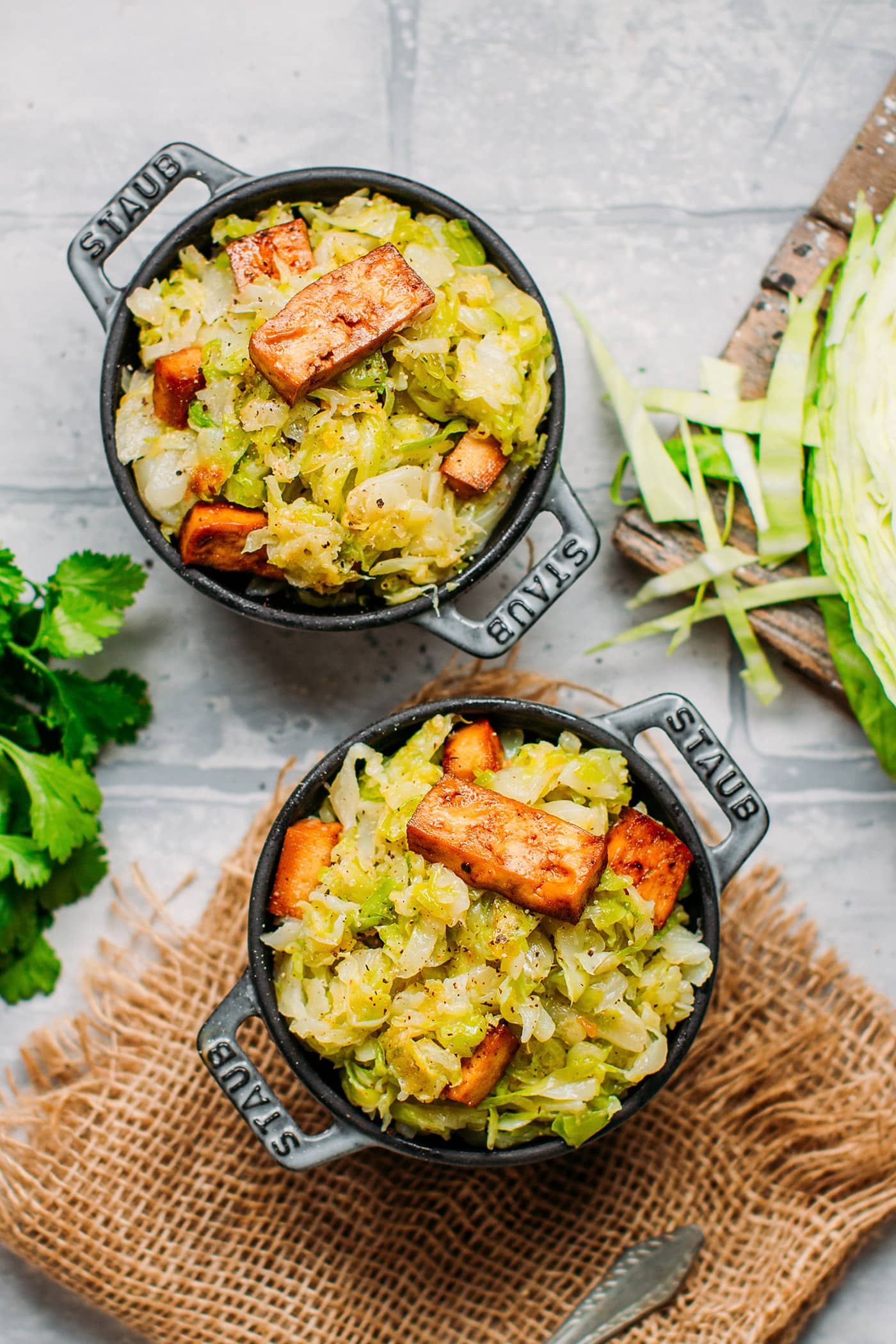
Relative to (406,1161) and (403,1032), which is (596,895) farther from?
(406,1161)

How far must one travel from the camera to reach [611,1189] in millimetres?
2385

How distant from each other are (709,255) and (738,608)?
2.60 feet

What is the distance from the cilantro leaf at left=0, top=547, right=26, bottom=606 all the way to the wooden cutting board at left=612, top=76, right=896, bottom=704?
121cm

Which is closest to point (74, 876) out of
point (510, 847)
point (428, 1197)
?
point (428, 1197)

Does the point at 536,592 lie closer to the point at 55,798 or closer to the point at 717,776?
the point at 717,776

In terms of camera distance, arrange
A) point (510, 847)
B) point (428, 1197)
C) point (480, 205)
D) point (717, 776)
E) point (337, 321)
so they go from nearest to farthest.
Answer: point (510, 847) → point (337, 321) → point (717, 776) → point (428, 1197) → point (480, 205)

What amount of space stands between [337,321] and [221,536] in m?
0.41

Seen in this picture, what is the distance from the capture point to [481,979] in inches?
71.9

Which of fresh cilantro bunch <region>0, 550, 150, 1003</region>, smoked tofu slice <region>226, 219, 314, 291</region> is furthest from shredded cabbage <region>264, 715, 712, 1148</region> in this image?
smoked tofu slice <region>226, 219, 314, 291</region>

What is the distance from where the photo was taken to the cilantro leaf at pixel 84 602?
2248 mm

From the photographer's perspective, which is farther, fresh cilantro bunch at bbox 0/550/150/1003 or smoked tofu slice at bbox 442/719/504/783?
fresh cilantro bunch at bbox 0/550/150/1003

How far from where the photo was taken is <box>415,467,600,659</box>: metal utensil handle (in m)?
2.05

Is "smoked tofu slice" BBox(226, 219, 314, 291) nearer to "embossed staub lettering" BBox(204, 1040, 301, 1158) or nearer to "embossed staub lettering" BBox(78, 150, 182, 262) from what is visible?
"embossed staub lettering" BBox(78, 150, 182, 262)

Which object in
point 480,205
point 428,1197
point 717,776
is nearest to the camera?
point 717,776
